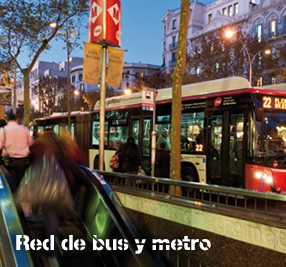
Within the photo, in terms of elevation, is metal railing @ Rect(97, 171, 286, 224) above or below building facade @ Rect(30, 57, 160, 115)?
below

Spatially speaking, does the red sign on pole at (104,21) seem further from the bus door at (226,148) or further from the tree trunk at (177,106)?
the bus door at (226,148)

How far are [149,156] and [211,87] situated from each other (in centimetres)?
335

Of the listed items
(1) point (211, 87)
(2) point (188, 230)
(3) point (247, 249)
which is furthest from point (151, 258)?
(1) point (211, 87)

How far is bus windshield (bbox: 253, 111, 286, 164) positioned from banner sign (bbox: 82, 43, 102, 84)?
4.27 metres

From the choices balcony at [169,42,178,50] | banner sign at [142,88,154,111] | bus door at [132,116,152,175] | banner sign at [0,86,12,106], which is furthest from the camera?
balcony at [169,42,178,50]

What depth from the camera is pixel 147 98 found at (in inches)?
394

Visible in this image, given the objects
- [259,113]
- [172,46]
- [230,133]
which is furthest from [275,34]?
[259,113]

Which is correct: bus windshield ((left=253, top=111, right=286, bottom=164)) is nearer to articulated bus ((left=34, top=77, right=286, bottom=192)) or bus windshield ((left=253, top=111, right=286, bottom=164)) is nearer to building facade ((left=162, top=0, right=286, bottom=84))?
articulated bus ((left=34, top=77, right=286, bottom=192))

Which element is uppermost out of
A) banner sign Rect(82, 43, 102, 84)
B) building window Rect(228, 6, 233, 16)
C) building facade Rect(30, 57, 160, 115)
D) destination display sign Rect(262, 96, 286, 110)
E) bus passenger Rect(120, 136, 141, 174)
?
building window Rect(228, 6, 233, 16)

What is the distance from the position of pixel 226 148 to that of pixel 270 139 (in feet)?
3.92

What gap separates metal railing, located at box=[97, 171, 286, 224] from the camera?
4.20 metres

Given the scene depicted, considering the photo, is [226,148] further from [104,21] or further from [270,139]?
[104,21]

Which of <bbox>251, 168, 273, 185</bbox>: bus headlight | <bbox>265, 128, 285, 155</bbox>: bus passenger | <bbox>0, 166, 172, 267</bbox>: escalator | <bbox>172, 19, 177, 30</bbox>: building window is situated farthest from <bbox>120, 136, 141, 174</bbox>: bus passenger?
<bbox>172, 19, 177, 30</bbox>: building window

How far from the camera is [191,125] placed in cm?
1059
